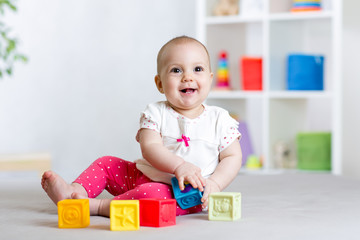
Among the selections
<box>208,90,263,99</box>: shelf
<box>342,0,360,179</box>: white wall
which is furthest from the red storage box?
<box>342,0,360,179</box>: white wall

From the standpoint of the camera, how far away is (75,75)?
381 centimetres

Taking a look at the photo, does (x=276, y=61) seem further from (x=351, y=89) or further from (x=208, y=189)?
(x=208, y=189)

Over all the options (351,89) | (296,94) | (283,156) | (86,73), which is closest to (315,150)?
(283,156)

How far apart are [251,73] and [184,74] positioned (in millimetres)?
1588

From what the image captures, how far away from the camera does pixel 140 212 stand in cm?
111

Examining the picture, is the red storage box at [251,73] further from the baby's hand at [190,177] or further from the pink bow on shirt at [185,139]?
the baby's hand at [190,177]

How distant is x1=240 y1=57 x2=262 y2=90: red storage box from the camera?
2887mm

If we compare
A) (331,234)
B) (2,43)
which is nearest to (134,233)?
(331,234)

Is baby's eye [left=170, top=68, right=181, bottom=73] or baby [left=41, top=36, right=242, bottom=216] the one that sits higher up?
baby's eye [left=170, top=68, right=181, bottom=73]

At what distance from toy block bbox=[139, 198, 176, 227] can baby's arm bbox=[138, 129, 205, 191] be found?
10cm

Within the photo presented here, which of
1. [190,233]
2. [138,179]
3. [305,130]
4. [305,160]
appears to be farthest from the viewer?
[305,130]

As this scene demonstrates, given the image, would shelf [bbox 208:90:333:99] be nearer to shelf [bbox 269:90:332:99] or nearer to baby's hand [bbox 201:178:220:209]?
shelf [bbox 269:90:332:99]

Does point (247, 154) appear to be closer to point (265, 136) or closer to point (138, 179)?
point (265, 136)

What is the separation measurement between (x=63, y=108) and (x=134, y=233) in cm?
289
